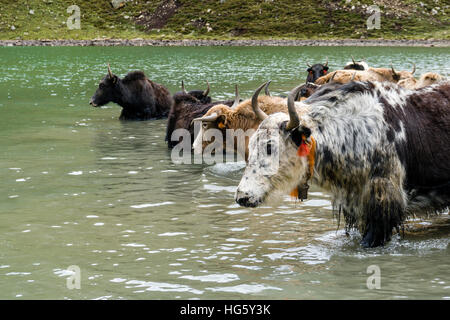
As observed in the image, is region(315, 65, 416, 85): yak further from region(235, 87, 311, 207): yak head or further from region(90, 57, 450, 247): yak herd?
region(235, 87, 311, 207): yak head

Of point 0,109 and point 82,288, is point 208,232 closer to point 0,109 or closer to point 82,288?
point 82,288

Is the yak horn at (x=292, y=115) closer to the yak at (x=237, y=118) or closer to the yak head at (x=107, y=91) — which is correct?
the yak at (x=237, y=118)

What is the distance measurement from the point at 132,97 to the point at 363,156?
45.6 feet

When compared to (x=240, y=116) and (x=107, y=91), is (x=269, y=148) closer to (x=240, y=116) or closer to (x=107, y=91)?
(x=240, y=116)

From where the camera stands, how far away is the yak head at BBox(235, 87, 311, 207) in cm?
671

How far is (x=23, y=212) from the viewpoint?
30.2 ft

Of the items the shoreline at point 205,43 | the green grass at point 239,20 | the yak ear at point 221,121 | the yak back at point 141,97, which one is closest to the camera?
the yak ear at point 221,121

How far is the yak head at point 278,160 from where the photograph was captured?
6.71m

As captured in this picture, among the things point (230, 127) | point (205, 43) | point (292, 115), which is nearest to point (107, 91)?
point (230, 127)

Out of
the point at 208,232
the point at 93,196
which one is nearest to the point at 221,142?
the point at 93,196

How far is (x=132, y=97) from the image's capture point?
2000cm

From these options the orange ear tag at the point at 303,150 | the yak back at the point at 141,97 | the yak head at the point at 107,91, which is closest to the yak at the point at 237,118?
the orange ear tag at the point at 303,150

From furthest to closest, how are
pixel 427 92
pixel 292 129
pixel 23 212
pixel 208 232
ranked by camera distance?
pixel 23 212, pixel 208 232, pixel 427 92, pixel 292 129

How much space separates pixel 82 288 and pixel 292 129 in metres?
2.55
